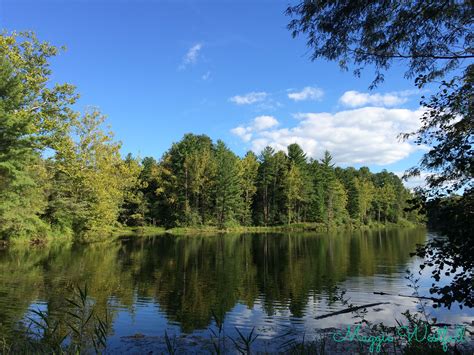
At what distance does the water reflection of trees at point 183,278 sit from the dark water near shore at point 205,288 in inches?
1.6

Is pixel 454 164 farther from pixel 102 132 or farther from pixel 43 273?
pixel 102 132

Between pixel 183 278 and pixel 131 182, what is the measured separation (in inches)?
1548

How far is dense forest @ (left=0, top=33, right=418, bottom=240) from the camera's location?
24.3 m

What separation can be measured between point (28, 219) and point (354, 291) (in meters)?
28.1

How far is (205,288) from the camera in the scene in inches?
660

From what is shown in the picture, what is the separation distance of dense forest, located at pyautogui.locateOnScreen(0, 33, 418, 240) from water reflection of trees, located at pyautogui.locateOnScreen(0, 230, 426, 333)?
7.03m

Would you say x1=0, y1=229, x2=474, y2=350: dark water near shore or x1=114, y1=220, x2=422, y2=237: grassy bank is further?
x1=114, y1=220, x2=422, y2=237: grassy bank

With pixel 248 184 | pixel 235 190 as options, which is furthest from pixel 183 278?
pixel 248 184

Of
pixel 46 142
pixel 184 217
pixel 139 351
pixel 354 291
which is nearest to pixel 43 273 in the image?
pixel 46 142

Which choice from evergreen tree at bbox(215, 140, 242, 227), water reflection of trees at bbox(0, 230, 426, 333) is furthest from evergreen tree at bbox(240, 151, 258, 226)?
water reflection of trees at bbox(0, 230, 426, 333)

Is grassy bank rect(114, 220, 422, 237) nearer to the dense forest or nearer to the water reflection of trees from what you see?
the dense forest

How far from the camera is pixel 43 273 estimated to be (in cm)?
1936

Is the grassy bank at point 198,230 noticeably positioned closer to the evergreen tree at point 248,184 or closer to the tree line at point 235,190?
the tree line at point 235,190

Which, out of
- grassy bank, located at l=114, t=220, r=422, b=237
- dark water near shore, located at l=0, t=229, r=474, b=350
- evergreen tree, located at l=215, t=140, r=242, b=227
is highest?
evergreen tree, located at l=215, t=140, r=242, b=227
